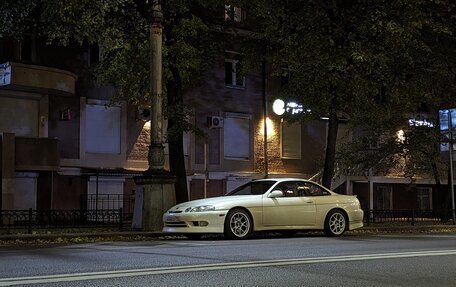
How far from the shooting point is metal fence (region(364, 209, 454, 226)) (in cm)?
2125

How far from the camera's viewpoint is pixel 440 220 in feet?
77.0

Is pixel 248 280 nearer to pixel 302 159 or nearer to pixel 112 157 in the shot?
pixel 112 157

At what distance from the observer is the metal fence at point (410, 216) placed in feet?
69.7

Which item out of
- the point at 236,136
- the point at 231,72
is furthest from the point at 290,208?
the point at 231,72

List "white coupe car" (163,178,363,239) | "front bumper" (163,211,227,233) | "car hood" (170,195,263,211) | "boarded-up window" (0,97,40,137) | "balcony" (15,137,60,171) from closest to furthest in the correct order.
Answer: "front bumper" (163,211,227,233) → "white coupe car" (163,178,363,239) → "car hood" (170,195,263,211) → "balcony" (15,137,60,171) → "boarded-up window" (0,97,40,137)

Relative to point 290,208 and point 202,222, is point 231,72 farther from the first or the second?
point 202,222

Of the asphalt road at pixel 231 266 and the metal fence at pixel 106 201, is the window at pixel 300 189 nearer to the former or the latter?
the asphalt road at pixel 231 266

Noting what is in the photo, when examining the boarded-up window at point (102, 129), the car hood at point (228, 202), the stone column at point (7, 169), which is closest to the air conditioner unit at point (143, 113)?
the boarded-up window at point (102, 129)

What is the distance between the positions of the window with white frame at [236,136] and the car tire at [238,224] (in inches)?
584

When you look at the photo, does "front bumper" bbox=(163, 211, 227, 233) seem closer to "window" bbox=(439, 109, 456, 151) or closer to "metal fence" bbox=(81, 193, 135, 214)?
"window" bbox=(439, 109, 456, 151)

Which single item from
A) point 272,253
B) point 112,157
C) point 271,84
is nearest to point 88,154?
point 112,157

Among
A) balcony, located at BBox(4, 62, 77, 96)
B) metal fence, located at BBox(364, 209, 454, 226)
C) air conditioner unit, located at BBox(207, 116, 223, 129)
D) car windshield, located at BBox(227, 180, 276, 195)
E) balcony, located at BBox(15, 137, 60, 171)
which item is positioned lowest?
metal fence, located at BBox(364, 209, 454, 226)

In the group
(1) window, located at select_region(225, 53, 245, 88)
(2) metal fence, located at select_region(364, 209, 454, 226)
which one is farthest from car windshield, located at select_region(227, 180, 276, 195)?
(1) window, located at select_region(225, 53, 245, 88)

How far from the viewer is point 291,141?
3053 centimetres
